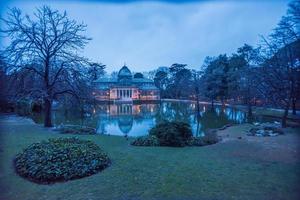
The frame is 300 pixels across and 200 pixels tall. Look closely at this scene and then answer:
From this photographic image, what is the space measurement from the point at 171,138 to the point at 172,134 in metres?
0.12

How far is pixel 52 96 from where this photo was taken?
394 inches

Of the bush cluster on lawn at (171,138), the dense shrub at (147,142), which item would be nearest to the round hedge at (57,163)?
the dense shrub at (147,142)

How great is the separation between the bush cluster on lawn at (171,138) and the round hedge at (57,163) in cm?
259

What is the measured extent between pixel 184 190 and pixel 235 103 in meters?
26.4

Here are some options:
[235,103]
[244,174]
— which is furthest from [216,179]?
[235,103]

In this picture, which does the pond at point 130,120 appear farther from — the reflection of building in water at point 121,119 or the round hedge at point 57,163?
the round hedge at point 57,163

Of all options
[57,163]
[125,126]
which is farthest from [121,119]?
[57,163]

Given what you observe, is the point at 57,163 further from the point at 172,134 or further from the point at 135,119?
the point at 135,119

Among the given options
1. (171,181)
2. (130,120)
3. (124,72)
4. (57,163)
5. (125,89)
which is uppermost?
(124,72)

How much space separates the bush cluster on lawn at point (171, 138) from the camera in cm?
698

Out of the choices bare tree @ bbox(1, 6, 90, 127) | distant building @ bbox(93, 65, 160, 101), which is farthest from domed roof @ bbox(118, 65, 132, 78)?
bare tree @ bbox(1, 6, 90, 127)

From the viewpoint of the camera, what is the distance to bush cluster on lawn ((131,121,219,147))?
6.98 meters

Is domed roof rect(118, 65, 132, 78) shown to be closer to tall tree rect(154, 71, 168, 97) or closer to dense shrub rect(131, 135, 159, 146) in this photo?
tall tree rect(154, 71, 168, 97)

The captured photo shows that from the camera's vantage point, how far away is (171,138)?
23.0 ft
